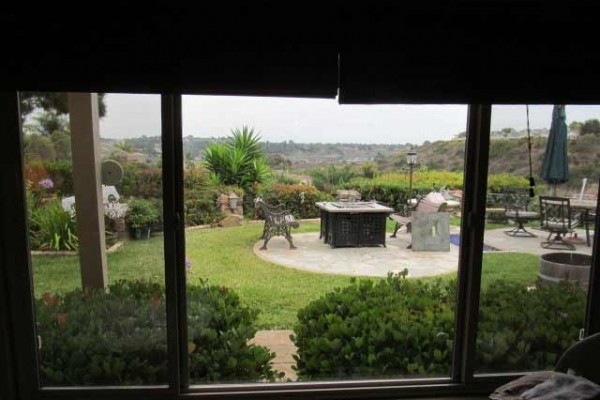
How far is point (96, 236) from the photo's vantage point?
210cm

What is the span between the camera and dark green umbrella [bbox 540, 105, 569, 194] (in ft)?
7.27

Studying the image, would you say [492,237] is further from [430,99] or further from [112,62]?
[112,62]

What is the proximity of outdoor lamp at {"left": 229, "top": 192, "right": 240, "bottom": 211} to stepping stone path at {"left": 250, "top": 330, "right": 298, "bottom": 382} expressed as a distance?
0.72m

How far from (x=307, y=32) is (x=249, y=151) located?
0.72m

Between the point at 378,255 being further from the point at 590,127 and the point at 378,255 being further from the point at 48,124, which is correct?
the point at 48,124

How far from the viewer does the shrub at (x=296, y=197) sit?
8.34 ft

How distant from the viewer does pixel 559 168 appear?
2.27 meters

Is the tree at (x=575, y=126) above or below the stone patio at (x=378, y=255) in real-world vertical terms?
above

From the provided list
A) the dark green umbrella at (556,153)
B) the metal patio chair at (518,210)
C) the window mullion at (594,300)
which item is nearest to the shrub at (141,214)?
the metal patio chair at (518,210)

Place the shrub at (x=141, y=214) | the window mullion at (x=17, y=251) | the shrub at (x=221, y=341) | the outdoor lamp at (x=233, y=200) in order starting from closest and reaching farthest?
the window mullion at (x=17, y=251)
the shrub at (x=141, y=214)
the shrub at (x=221, y=341)
the outdoor lamp at (x=233, y=200)

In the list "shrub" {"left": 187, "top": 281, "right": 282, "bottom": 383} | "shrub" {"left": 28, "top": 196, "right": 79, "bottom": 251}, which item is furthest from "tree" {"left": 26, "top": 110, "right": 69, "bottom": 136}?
"shrub" {"left": 187, "top": 281, "right": 282, "bottom": 383}

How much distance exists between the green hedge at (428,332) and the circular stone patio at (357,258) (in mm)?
126

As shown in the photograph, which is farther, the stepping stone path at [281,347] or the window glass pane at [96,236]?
the stepping stone path at [281,347]

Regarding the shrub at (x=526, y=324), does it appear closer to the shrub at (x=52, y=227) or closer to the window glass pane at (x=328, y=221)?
the window glass pane at (x=328, y=221)
